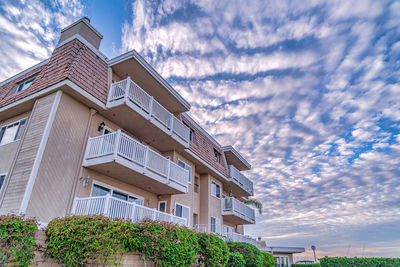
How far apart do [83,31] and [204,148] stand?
1123 centimetres

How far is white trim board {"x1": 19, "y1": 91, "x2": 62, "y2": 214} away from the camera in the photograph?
8516 millimetres

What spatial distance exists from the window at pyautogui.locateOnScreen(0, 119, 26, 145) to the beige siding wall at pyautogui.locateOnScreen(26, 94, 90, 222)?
2.66 m

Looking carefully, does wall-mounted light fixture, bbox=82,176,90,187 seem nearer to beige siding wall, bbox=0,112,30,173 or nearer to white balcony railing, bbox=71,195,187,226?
white balcony railing, bbox=71,195,187,226

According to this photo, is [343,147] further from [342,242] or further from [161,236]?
[161,236]

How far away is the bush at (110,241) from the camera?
23.3ft

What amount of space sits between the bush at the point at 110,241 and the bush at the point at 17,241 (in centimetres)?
63

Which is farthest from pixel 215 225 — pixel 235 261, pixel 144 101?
pixel 144 101

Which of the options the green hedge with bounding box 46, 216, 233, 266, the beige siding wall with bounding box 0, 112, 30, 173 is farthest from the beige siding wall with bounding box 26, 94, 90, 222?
the beige siding wall with bounding box 0, 112, 30, 173

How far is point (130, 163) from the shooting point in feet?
36.1

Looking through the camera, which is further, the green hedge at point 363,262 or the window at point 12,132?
the green hedge at point 363,262

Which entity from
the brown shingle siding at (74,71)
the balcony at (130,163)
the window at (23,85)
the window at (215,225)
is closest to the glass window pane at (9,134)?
the brown shingle siding at (74,71)

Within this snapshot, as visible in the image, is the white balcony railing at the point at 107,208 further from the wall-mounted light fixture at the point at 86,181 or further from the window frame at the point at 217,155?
the window frame at the point at 217,155

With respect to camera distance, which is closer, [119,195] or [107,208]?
[107,208]

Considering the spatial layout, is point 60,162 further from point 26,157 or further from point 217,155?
point 217,155
